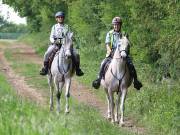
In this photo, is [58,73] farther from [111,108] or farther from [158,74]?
[158,74]

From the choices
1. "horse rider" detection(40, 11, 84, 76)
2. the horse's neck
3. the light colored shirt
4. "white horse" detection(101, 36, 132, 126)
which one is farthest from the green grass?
the light colored shirt

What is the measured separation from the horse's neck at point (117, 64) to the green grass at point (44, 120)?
1.25 meters

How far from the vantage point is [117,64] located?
1327cm

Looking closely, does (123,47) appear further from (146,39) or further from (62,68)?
(146,39)

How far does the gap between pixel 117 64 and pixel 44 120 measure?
5.55 metres

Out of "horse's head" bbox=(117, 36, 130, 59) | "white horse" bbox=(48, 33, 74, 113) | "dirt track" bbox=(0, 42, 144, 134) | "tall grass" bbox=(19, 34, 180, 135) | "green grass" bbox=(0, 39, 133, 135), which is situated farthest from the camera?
"white horse" bbox=(48, 33, 74, 113)

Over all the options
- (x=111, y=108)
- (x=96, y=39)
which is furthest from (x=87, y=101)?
(x=96, y=39)

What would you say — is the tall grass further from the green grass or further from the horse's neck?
the horse's neck

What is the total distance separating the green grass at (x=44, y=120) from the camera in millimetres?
7047

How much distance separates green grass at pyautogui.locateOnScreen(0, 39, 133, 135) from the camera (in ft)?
23.1

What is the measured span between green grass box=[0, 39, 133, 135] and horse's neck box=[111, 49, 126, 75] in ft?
4.09

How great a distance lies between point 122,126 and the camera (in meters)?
13.4

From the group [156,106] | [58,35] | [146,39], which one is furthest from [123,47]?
[146,39]

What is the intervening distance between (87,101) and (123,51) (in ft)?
18.0
